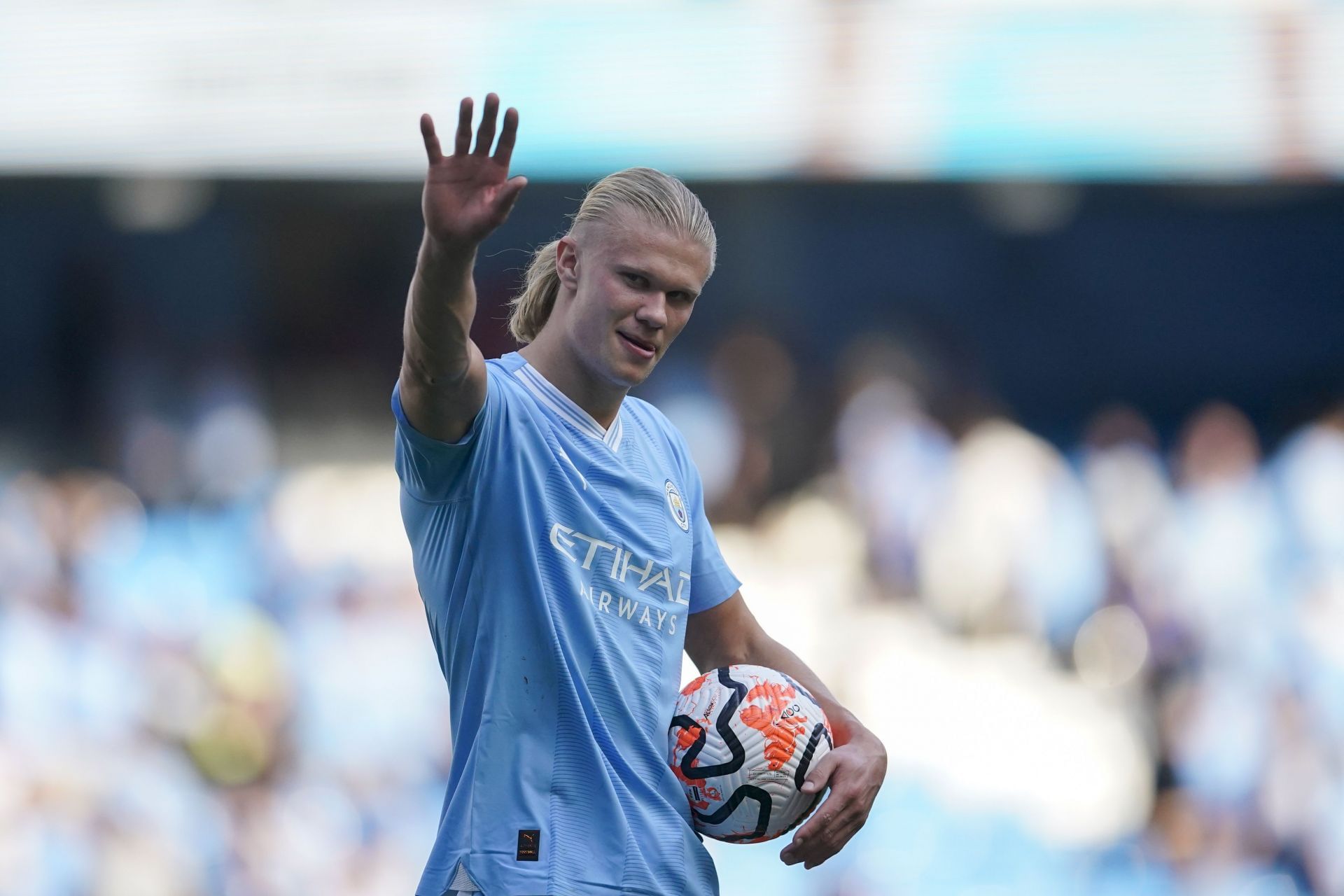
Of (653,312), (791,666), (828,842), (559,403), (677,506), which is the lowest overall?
(828,842)

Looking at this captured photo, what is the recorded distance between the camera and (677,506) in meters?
3.31

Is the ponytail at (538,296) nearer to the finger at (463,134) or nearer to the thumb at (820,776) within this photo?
the finger at (463,134)

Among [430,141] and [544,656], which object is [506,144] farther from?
[544,656]

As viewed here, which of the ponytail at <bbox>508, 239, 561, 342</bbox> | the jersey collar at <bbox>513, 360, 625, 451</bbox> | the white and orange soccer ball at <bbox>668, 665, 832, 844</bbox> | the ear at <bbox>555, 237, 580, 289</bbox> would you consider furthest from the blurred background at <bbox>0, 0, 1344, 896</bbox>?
the ear at <bbox>555, 237, 580, 289</bbox>

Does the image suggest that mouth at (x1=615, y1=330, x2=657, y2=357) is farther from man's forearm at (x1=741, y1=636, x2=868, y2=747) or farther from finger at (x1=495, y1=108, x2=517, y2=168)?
man's forearm at (x1=741, y1=636, x2=868, y2=747)

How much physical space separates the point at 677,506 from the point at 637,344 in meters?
0.42

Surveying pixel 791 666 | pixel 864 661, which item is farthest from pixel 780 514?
pixel 791 666

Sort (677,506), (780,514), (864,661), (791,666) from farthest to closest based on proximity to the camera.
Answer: (780,514), (864,661), (791,666), (677,506)

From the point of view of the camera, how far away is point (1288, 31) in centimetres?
887

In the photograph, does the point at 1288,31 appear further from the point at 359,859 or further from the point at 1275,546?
the point at 359,859

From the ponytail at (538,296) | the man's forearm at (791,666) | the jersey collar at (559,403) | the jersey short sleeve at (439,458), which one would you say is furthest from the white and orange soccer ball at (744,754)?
the ponytail at (538,296)

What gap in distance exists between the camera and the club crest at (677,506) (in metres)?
3.27

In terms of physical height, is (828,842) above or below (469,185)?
below

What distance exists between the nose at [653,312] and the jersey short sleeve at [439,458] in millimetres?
328
